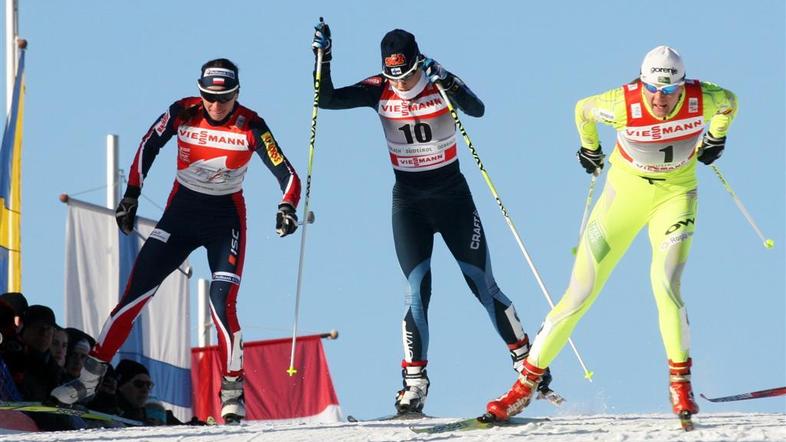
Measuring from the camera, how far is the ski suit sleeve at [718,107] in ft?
31.8

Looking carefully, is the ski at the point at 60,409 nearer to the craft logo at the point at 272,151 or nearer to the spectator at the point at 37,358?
the spectator at the point at 37,358

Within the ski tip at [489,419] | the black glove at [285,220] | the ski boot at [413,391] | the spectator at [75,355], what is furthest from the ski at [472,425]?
the spectator at [75,355]

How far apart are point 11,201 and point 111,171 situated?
4823 mm

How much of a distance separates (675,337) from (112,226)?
1044 cm

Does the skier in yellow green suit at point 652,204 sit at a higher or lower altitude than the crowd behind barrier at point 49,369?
higher

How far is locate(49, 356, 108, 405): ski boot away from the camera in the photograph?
36.5 feet

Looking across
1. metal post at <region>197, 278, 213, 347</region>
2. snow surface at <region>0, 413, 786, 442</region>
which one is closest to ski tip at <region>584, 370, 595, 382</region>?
snow surface at <region>0, 413, 786, 442</region>

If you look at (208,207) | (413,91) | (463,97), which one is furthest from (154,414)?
(463,97)

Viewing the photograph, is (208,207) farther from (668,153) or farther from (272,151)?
(668,153)

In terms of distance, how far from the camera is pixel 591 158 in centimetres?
1013

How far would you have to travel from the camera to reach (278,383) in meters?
20.5

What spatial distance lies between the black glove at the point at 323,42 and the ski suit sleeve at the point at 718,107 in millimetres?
2914

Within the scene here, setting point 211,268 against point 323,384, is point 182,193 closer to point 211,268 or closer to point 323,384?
point 211,268

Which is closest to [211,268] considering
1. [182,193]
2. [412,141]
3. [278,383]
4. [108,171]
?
[182,193]
